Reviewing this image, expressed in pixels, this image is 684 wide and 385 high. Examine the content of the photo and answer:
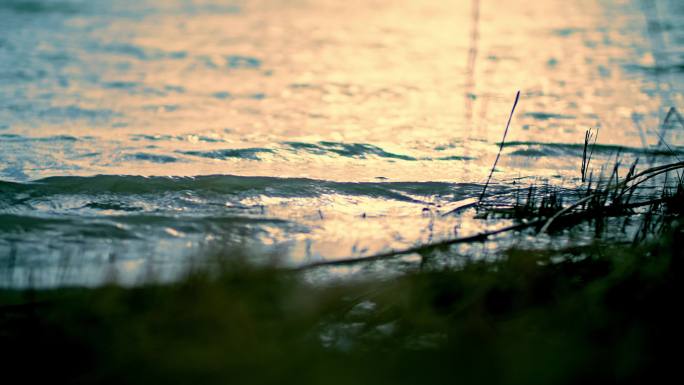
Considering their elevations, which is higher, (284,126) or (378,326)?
(284,126)

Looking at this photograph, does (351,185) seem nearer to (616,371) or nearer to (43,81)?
(616,371)

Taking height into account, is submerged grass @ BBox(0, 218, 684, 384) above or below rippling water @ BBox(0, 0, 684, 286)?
below

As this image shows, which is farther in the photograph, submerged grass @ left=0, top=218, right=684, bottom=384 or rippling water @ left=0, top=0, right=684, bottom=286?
rippling water @ left=0, top=0, right=684, bottom=286

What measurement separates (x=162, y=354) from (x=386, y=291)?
1.02 m

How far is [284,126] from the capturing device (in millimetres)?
6828

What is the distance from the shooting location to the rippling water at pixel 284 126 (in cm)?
381

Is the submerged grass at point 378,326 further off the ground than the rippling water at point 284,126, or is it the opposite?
the rippling water at point 284,126

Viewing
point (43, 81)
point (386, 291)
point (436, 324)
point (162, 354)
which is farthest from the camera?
point (43, 81)

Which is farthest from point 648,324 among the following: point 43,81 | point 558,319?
point 43,81

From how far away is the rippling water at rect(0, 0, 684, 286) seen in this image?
3.81 m

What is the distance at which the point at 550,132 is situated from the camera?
6.56 meters

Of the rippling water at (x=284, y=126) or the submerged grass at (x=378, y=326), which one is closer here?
the submerged grass at (x=378, y=326)

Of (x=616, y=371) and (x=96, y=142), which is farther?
(x=96, y=142)

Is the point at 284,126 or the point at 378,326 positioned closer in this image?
the point at 378,326
